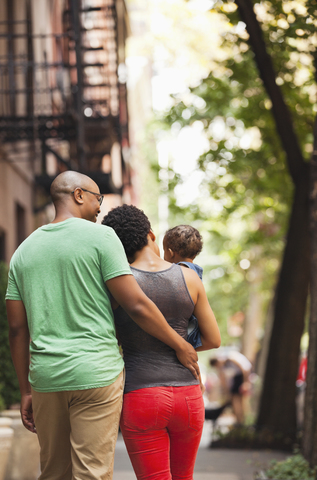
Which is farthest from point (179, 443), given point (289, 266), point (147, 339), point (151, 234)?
point (289, 266)

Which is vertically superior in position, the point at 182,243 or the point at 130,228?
the point at 130,228

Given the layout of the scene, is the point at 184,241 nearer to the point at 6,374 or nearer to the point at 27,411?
the point at 27,411

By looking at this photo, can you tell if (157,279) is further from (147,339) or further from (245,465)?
(245,465)

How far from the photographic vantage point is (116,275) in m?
2.81

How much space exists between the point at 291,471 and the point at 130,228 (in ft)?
13.3

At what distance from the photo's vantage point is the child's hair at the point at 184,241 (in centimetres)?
341

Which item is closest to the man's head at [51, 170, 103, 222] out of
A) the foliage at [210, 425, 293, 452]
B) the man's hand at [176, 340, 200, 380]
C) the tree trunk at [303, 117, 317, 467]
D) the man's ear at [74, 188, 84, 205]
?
the man's ear at [74, 188, 84, 205]

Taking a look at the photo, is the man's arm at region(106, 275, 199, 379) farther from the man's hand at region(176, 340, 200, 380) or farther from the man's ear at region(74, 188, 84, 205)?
the man's ear at region(74, 188, 84, 205)

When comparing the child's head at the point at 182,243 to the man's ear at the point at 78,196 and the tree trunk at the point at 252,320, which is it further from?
the tree trunk at the point at 252,320

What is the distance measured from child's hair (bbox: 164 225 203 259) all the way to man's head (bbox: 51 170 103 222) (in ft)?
1.77

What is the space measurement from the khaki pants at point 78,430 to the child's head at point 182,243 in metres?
0.84

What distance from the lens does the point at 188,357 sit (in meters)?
3.03

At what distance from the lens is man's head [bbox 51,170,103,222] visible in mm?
3053

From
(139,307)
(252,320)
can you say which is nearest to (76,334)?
(139,307)
